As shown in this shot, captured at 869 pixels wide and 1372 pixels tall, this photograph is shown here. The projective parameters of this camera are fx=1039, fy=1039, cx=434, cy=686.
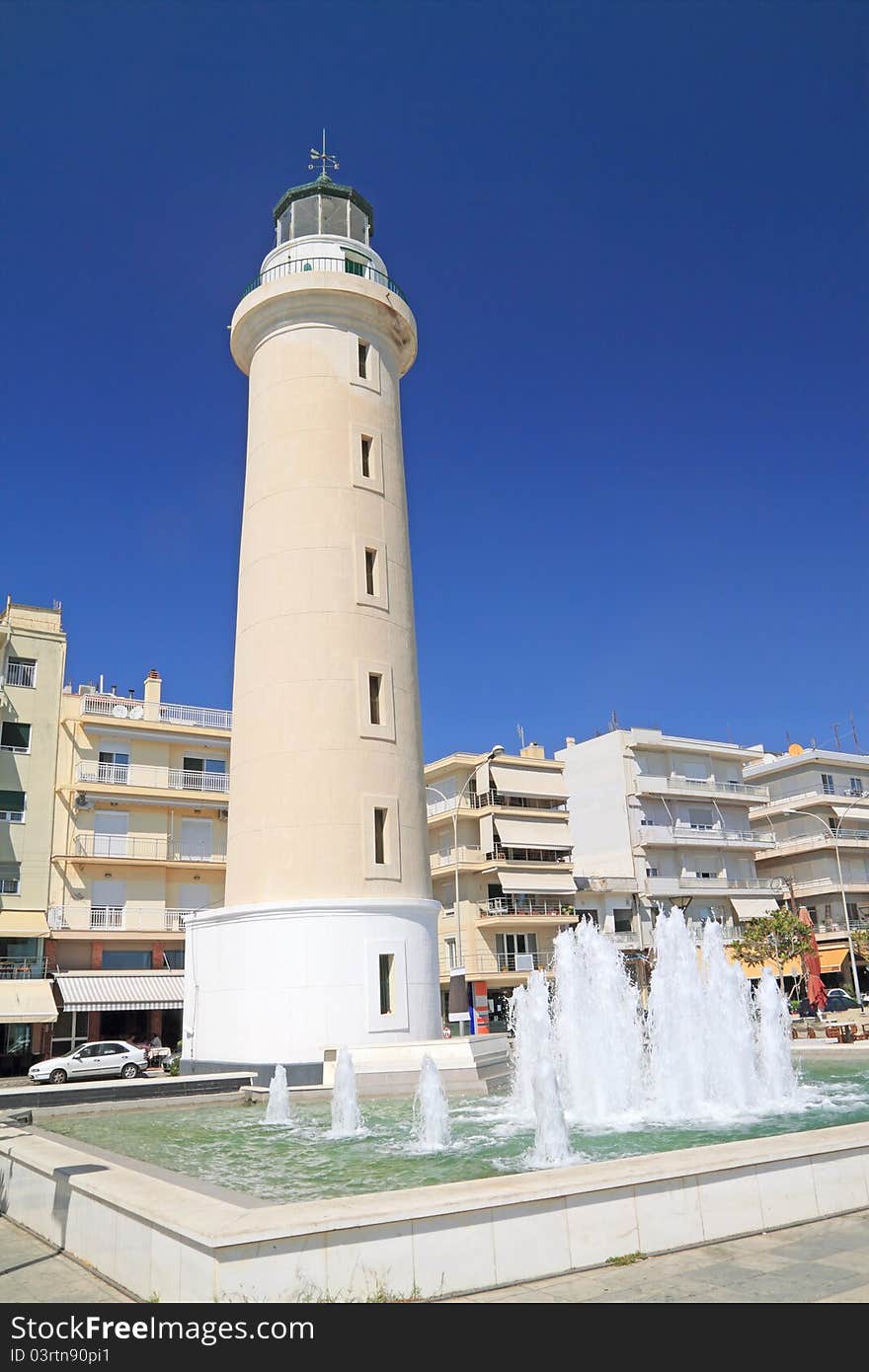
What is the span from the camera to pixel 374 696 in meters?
23.3

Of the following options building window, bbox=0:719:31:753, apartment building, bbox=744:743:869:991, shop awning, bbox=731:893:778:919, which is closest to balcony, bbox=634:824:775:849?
apartment building, bbox=744:743:869:991

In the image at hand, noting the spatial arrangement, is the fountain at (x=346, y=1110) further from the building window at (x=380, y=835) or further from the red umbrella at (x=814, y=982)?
the red umbrella at (x=814, y=982)

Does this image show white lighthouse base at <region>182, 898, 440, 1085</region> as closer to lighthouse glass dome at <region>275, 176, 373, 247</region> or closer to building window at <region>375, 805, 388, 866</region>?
building window at <region>375, 805, 388, 866</region>

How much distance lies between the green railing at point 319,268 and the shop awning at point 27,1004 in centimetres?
2158

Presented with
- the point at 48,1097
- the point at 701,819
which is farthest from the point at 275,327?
the point at 701,819

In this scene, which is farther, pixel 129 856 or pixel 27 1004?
pixel 129 856

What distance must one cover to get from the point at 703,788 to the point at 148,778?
2924 centimetres

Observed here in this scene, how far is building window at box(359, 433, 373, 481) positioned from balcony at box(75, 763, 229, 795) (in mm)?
17968

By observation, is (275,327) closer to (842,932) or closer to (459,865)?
(459,865)

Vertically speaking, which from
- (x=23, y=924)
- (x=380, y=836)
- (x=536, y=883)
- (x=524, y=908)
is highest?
(x=536, y=883)

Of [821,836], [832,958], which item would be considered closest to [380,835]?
[832,958]

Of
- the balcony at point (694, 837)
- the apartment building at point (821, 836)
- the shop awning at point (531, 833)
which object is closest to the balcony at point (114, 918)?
the shop awning at point (531, 833)

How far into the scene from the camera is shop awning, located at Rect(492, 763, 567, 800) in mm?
46594

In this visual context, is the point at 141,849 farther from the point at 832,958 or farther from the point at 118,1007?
the point at 832,958
